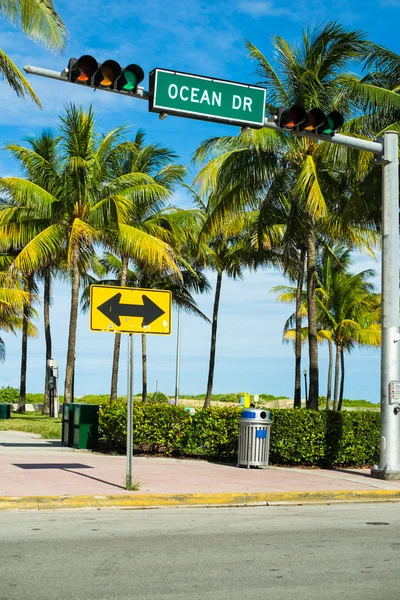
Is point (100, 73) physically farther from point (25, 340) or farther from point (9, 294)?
point (25, 340)

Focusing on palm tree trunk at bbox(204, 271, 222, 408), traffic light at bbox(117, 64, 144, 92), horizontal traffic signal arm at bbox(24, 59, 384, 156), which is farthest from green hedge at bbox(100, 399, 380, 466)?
palm tree trunk at bbox(204, 271, 222, 408)

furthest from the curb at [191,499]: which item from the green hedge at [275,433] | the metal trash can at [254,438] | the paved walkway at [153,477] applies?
the green hedge at [275,433]

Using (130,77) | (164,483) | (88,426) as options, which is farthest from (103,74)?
(88,426)

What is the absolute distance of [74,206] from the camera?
3117cm

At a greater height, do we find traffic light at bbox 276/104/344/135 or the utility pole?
traffic light at bbox 276/104/344/135

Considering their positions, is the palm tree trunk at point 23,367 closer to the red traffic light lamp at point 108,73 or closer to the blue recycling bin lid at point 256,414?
the blue recycling bin lid at point 256,414

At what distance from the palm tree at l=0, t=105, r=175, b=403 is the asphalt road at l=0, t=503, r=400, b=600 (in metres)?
20.1

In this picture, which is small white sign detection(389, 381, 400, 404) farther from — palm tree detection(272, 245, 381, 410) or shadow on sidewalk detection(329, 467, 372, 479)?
palm tree detection(272, 245, 381, 410)

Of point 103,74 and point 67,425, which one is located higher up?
point 103,74

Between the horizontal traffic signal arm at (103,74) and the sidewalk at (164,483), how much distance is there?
572 cm

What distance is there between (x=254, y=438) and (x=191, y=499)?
4199mm

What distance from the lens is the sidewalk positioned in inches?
447

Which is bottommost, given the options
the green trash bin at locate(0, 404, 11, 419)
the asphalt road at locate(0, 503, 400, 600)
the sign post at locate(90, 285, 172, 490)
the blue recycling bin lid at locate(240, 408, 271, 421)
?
the asphalt road at locate(0, 503, 400, 600)

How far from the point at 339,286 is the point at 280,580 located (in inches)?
1710
